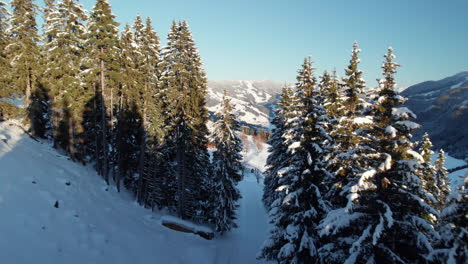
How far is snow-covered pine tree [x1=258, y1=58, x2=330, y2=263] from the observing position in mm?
14430

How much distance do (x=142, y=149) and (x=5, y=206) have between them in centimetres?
1520

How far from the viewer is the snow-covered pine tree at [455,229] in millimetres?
6793

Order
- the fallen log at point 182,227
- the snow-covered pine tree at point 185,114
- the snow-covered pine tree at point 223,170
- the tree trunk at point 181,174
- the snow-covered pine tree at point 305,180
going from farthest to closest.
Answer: the snow-covered pine tree at point 223,170
the tree trunk at point 181,174
the snow-covered pine tree at point 185,114
the fallen log at point 182,227
the snow-covered pine tree at point 305,180

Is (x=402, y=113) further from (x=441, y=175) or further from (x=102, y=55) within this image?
(x=441, y=175)

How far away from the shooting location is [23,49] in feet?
85.6

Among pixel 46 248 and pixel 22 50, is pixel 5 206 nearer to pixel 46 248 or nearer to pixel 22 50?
pixel 46 248

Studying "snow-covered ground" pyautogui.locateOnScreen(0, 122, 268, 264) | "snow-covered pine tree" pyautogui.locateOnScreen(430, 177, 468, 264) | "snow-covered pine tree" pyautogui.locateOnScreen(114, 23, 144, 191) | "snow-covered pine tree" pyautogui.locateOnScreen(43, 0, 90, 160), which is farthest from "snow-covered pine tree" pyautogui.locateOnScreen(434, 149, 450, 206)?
"snow-covered pine tree" pyautogui.locateOnScreen(43, 0, 90, 160)

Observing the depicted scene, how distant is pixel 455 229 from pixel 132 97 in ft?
85.1

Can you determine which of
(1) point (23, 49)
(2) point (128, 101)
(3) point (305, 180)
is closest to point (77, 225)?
(3) point (305, 180)

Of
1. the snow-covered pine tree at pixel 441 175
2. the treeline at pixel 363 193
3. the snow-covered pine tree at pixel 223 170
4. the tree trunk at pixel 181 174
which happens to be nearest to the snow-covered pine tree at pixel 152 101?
the tree trunk at pixel 181 174

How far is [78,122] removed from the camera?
1072 inches

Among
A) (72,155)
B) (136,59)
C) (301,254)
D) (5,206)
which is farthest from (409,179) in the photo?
(72,155)

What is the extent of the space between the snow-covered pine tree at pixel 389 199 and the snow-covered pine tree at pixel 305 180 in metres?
4.08

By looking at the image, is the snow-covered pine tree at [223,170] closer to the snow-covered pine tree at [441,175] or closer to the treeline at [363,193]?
the treeline at [363,193]
